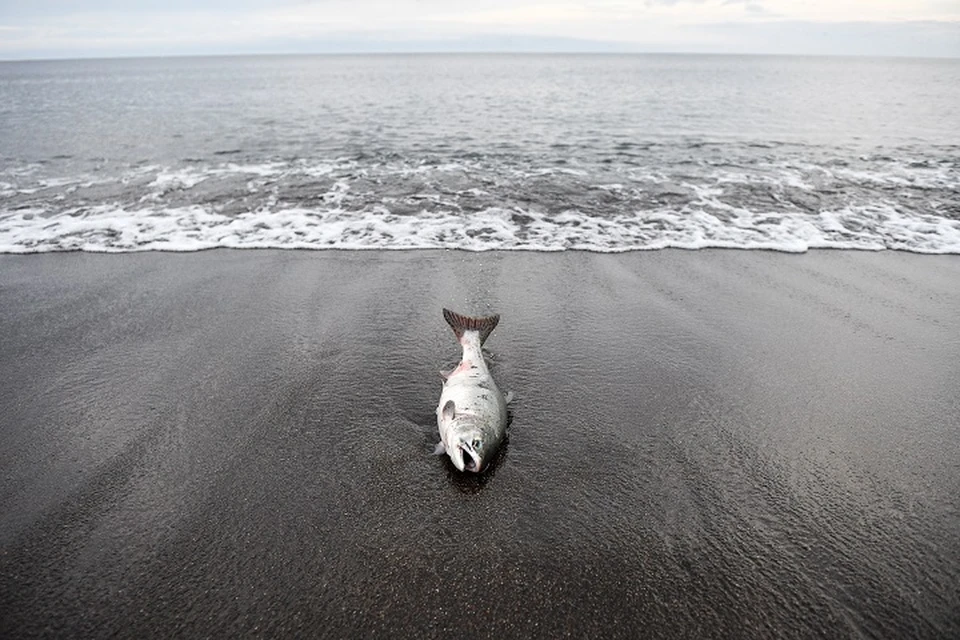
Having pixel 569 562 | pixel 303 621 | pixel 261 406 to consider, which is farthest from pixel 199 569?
pixel 569 562

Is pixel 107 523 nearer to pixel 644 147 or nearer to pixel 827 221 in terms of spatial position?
pixel 827 221

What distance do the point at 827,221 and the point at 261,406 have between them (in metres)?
10.8

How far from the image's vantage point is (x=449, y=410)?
441cm

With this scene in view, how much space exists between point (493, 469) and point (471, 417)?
0.46 meters

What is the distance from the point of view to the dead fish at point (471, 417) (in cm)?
419

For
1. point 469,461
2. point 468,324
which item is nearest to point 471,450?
point 469,461

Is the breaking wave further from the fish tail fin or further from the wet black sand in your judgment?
the fish tail fin

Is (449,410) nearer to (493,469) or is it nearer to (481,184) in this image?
(493,469)

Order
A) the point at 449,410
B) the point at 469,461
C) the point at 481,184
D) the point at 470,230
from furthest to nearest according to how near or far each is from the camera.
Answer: the point at 481,184 < the point at 470,230 < the point at 449,410 < the point at 469,461

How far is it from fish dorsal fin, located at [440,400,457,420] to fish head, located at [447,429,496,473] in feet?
0.65

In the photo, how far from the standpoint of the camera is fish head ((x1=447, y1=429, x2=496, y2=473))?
4.15m

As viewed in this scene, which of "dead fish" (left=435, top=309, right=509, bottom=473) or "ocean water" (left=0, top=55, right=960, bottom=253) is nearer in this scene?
"dead fish" (left=435, top=309, right=509, bottom=473)

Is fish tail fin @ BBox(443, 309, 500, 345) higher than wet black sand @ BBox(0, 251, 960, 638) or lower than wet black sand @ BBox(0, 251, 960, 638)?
higher

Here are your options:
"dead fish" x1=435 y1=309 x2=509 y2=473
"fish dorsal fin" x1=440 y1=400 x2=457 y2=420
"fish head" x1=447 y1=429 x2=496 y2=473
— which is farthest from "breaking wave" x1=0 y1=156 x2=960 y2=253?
"fish head" x1=447 y1=429 x2=496 y2=473
